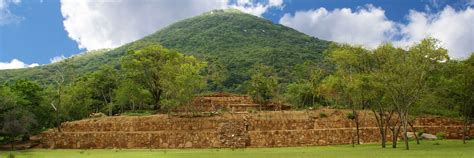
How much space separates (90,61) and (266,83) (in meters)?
83.4

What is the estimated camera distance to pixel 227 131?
138 feet

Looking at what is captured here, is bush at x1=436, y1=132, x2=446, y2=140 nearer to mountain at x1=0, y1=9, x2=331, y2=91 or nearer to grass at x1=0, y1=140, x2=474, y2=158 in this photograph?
grass at x1=0, y1=140, x2=474, y2=158

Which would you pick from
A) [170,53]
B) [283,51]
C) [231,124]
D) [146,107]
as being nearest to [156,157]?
[231,124]

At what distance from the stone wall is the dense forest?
173 centimetres

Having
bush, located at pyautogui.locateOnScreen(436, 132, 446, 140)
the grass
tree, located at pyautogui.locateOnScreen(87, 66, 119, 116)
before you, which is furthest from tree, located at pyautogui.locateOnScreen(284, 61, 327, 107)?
the grass

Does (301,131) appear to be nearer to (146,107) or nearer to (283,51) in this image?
(146,107)

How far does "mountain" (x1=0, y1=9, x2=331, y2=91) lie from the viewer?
99.3 metres

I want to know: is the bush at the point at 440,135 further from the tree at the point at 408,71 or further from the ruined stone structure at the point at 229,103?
the ruined stone structure at the point at 229,103

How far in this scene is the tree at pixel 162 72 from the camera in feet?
163

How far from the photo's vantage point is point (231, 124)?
140 ft

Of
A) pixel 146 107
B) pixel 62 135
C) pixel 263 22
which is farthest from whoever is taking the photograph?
pixel 263 22

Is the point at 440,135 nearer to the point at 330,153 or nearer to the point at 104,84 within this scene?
the point at 330,153

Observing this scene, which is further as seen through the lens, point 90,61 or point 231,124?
point 90,61

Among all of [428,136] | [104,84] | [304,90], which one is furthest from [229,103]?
[428,136]
